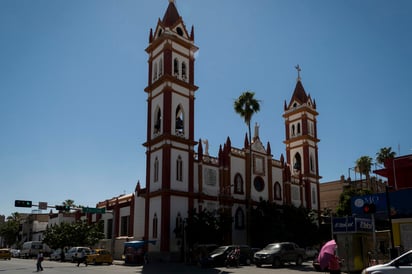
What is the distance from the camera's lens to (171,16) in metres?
47.2

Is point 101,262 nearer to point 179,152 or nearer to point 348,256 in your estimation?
point 179,152

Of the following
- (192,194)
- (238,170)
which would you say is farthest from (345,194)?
(192,194)

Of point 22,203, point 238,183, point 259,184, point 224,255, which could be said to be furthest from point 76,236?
point 224,255

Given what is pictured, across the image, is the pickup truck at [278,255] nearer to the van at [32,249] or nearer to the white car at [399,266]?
the white car at [399,266]

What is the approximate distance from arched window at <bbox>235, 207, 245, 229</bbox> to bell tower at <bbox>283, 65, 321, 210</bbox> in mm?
11361

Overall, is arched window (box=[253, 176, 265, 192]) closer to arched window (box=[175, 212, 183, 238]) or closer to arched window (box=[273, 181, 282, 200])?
arched window (box=[273, 181, 282, 200])

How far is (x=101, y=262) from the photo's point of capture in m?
37.5

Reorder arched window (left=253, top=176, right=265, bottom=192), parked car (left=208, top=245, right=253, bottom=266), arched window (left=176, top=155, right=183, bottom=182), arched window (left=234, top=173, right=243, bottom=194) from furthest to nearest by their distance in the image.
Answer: arched window (left=253, top=176, right=265, bottom=192), arched window (left=234, top=173, right=243, bottom=194), arched window (left=176, top=155, right=183, bottom=182), parked car (left=208, top=245, right=253, bottom=266)

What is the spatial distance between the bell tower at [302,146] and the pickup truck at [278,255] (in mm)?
23505

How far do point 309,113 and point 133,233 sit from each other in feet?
98.9

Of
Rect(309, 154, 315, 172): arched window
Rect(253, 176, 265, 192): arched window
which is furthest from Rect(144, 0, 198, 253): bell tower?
Rect(309, 154, 315, 172): arched window

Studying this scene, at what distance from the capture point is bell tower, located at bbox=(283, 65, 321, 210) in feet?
188

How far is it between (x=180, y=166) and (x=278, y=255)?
1458 cm

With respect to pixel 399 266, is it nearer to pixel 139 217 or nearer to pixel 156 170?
pixel 156 170
